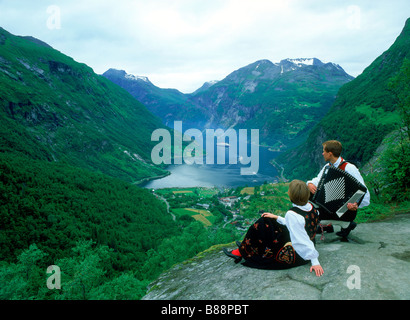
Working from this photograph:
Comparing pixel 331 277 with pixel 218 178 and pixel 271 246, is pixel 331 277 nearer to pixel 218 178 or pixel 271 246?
pixel 271 246

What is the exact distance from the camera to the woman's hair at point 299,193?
5082 millimetres

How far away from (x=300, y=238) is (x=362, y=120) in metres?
141

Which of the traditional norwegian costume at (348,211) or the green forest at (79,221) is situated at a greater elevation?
the traditional norwegian costume at (348,211)

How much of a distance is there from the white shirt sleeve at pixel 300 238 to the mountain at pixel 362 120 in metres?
94.4

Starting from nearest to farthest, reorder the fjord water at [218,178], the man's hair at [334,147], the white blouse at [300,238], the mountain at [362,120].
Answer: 1. the white blouse at [300,238]
2. the man's hair at [334,147]
3. the mountain at [362,120]
4. the fjord water at [218,178]

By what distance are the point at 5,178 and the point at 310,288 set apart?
3833 inches

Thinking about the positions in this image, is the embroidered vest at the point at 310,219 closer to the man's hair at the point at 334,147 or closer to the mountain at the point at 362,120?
the man's hair at the point at 334,147

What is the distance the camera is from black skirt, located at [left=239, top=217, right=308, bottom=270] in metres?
5.40

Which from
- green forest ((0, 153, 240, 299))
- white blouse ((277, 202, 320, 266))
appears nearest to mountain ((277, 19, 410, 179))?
green forest ((0, 153, 240, 299))

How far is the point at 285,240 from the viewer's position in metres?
5.57

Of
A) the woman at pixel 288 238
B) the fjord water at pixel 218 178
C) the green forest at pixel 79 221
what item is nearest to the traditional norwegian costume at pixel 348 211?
the woman at pixel 288 238

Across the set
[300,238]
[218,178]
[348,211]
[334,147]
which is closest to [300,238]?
[300,238]

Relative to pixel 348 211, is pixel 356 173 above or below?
above
